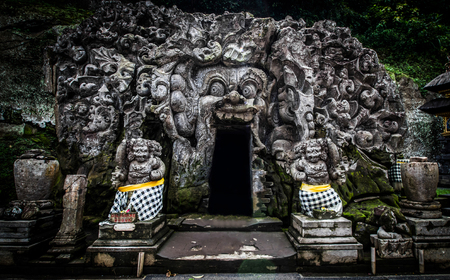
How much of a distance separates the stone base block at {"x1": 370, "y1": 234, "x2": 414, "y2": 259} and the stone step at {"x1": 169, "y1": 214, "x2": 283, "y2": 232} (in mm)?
1900

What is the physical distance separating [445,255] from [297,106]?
414 centimetres

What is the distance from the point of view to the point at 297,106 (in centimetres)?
596

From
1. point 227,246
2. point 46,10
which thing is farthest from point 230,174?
point 46,10

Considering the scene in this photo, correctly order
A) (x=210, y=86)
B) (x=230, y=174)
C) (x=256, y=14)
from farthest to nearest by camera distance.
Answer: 1. (x=256, y=14)
2. (x=230, y=174)
3. (x=210, y=86)

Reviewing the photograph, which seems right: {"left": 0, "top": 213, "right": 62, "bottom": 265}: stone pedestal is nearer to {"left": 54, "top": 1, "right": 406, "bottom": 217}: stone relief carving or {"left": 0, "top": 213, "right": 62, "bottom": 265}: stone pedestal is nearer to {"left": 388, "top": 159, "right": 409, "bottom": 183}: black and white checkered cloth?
{"left": 54, "top": 1, "right": 406, "bottom": 217}: stone relief carving

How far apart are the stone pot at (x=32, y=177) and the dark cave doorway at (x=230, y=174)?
4474 millimetres

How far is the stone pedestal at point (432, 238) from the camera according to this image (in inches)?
151

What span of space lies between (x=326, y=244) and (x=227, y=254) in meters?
1.72

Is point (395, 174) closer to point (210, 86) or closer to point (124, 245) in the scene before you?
point (210, 86)

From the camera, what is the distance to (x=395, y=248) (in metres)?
3.78

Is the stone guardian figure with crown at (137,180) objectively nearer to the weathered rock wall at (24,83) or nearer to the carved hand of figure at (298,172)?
the carved hand of figure at (298,172)

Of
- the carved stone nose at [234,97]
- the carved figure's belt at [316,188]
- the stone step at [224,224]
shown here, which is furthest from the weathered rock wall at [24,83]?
the carved figure's belt at [316,188]

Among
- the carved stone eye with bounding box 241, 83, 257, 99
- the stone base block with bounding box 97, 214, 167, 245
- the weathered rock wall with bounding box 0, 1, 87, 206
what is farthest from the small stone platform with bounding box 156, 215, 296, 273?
the weathered rock wall with bounding box 0, 1, 87, 206

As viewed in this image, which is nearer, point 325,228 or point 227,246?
point 325,228
